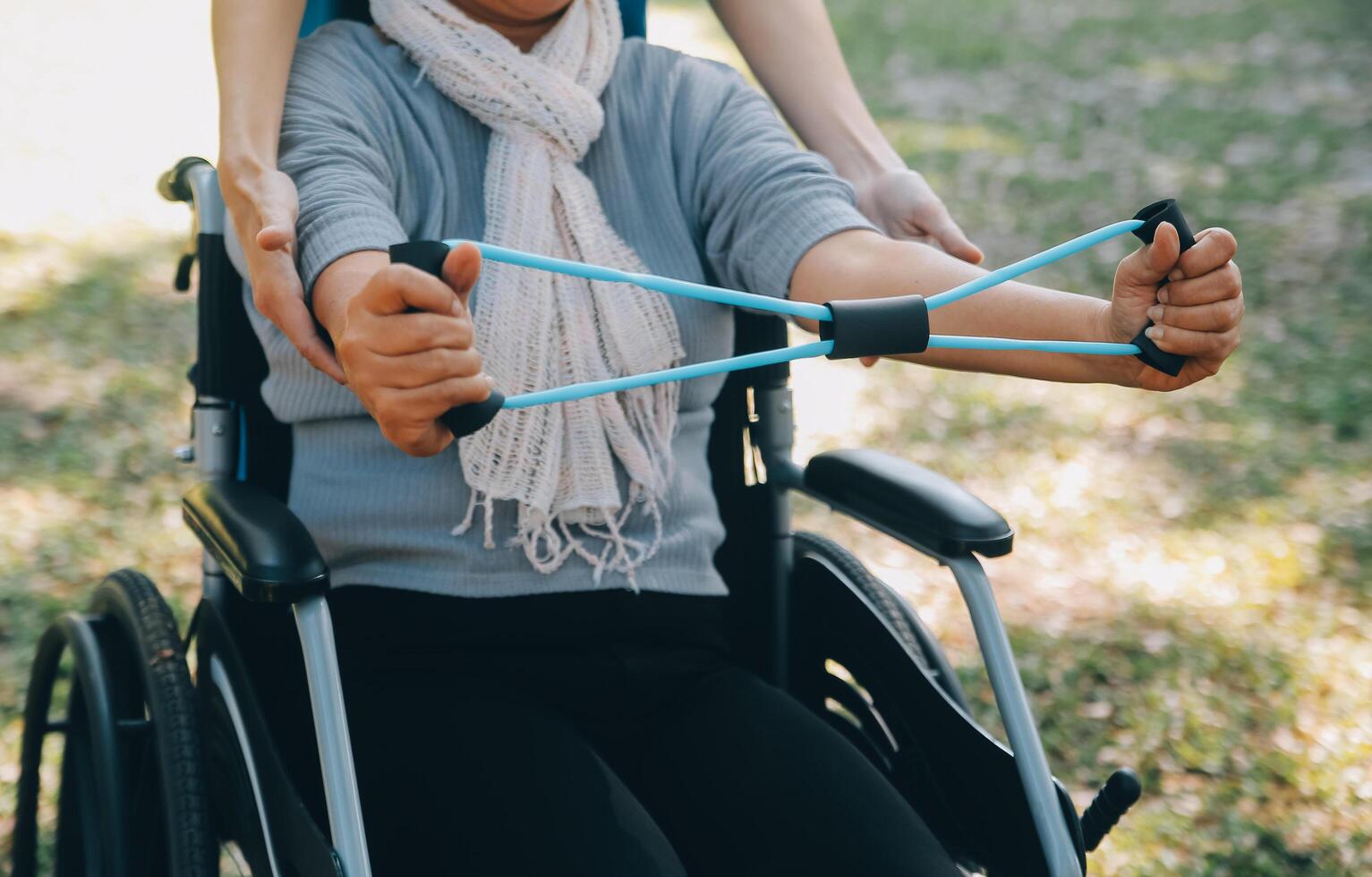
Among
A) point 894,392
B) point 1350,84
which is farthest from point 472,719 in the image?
point 1350,84

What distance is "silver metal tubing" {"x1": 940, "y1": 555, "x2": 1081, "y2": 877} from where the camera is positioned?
143cm

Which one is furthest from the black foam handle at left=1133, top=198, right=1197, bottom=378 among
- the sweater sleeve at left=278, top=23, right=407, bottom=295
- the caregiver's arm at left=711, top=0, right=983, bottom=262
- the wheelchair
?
the sweater sleeve at left=278, top=23, right=407, bottom=295

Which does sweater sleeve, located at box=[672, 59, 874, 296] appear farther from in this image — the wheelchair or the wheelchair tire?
the wheelchair tire

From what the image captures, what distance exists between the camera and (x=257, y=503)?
1.47m

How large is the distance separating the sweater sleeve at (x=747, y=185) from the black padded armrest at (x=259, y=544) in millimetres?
651

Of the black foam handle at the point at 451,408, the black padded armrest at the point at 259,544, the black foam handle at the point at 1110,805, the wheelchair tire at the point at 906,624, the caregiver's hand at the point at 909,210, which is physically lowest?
the black foam handle at the point at 1110,805

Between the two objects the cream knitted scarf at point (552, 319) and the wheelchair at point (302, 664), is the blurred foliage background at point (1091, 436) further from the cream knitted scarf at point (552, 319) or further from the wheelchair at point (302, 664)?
the cream knitted scarf at point (552, 319)

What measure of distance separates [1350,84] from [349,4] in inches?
316

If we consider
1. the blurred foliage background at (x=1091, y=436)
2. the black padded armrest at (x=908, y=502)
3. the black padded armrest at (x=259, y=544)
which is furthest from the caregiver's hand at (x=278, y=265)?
the blurred foliage background at (x=1091, y=436)

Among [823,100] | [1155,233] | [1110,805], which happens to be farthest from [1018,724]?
[823,100]

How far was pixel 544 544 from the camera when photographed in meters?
1.59

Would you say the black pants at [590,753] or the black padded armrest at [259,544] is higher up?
the black padded armrest at [259,544]

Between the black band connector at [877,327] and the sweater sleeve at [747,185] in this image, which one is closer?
the black band connector at [877,327]

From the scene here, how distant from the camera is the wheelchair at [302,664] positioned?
4.62 feet
